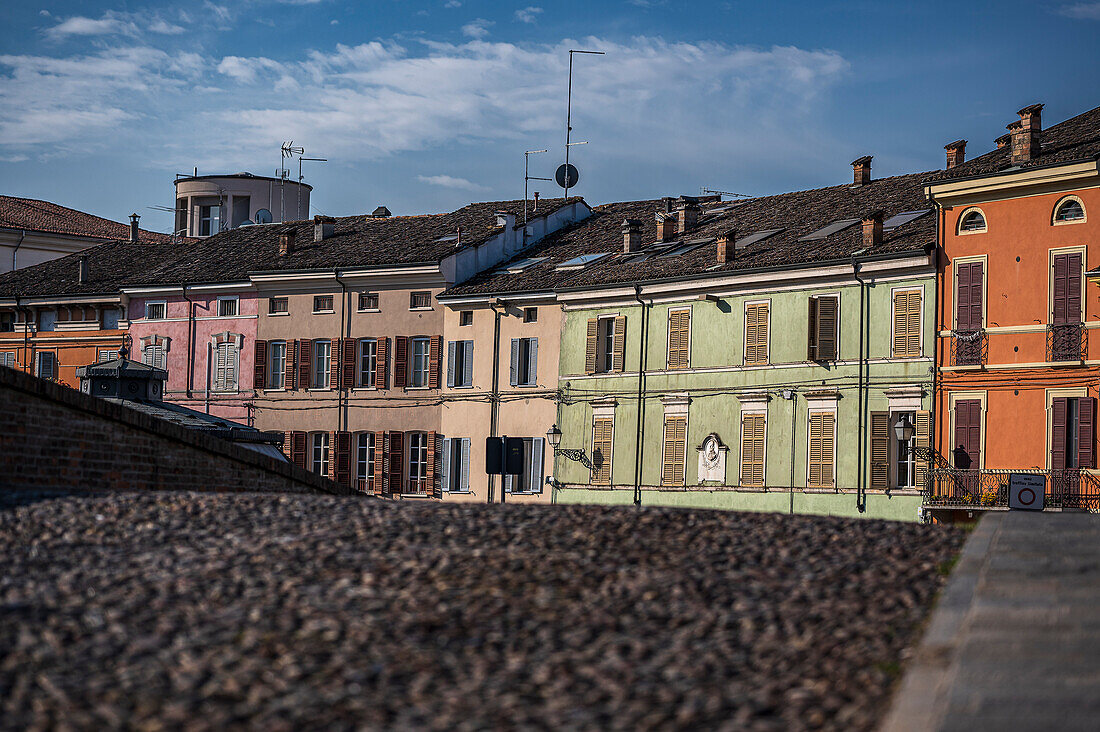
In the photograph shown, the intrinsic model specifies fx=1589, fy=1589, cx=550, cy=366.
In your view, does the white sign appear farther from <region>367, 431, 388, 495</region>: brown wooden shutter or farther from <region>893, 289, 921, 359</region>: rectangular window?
<region>367, 431, 388, 495</region>: brown wooden shutter

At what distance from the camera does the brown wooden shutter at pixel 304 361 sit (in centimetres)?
5316

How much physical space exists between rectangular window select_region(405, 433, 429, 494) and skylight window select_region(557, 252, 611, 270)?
711cm

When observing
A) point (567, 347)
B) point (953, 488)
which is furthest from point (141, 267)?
point (953, 488)

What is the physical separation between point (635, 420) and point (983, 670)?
3533cm

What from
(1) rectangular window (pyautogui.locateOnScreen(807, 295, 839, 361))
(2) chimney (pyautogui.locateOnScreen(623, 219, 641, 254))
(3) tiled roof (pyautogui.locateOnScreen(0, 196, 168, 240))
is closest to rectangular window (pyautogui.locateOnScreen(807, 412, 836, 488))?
(1) rectangular window (pyautogui.locateOnScreen(807, 295, 839, 361))

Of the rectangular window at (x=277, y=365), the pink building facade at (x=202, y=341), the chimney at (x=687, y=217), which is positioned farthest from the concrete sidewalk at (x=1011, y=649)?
the pink building facade at (x=202, y=341)

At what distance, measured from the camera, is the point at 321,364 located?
53406mm

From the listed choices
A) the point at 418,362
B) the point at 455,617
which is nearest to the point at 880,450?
the point at 418,362

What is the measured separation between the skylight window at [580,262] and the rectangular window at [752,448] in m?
8.84

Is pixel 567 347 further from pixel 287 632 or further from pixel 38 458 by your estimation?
pixel 287 632

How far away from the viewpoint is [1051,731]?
7.77 meters

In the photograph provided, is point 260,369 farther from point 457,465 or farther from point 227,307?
point 457,465

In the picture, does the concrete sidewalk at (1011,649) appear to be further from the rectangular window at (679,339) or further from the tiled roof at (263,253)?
the tiled roof at (263,253)

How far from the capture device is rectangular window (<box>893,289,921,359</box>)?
3809 cm
